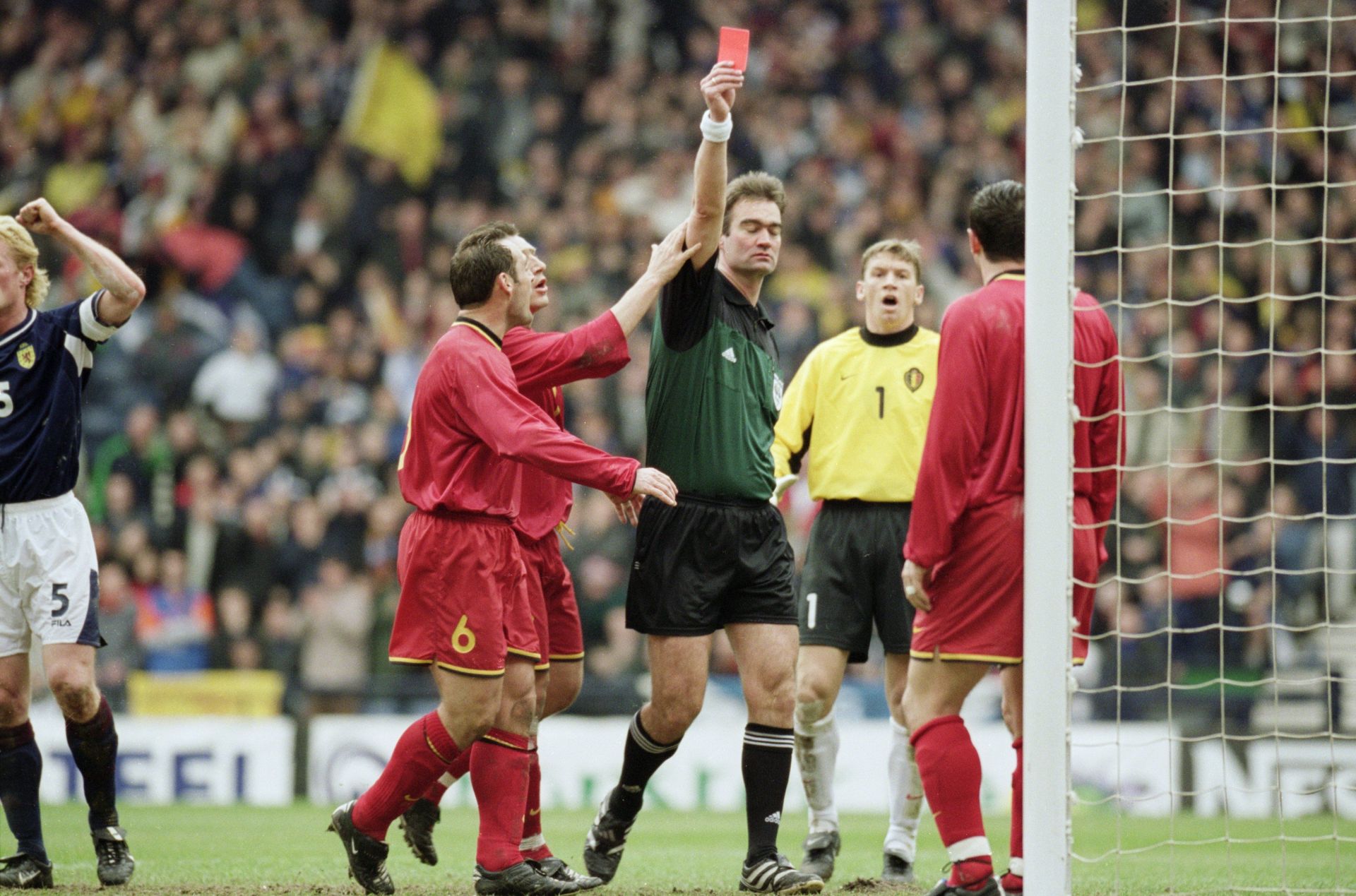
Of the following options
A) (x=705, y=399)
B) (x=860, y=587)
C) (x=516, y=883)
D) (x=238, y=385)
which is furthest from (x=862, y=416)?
(x=238, y=385)

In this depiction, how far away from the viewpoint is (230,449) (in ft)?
46.6

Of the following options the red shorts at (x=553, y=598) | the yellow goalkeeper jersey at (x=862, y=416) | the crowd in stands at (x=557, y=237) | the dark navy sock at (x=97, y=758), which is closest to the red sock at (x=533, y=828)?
the red shorts at (x=553, y=598)

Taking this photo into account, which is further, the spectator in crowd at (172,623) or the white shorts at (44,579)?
the spectator in crowd at (172,623)

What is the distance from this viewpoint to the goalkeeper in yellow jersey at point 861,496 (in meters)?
7.16

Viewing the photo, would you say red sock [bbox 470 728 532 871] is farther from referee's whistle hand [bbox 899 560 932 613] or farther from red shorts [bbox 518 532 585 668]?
referee's whistle hand [bbox 899 560 932 613]

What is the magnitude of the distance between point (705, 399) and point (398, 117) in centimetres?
1159

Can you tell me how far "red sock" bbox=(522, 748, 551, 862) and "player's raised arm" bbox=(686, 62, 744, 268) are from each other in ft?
6.92

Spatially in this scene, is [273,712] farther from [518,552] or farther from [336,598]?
[518,552]

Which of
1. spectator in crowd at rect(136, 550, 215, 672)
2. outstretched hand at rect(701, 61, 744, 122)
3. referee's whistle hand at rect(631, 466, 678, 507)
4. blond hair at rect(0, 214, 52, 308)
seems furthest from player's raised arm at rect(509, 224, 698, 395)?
spectator in crowd at rect(136, 550, 215, 672)

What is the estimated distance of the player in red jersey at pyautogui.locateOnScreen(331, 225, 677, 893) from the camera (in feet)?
18.4

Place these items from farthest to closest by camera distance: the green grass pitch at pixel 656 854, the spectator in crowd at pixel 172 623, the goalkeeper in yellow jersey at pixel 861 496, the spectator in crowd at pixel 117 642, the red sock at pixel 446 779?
the spectator in crowd at pixel 172 623 < the spectator in crowd at pixel 117 642 < the goalkeeper in yellow jersey at pixel 861 496 < the green grass pitch at pixel 656 854 < the red sock at pixel 446 779

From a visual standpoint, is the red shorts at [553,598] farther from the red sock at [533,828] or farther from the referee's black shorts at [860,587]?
the referee's black shorts at [860,587]

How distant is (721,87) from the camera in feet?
18.8

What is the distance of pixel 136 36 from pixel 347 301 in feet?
14.2
